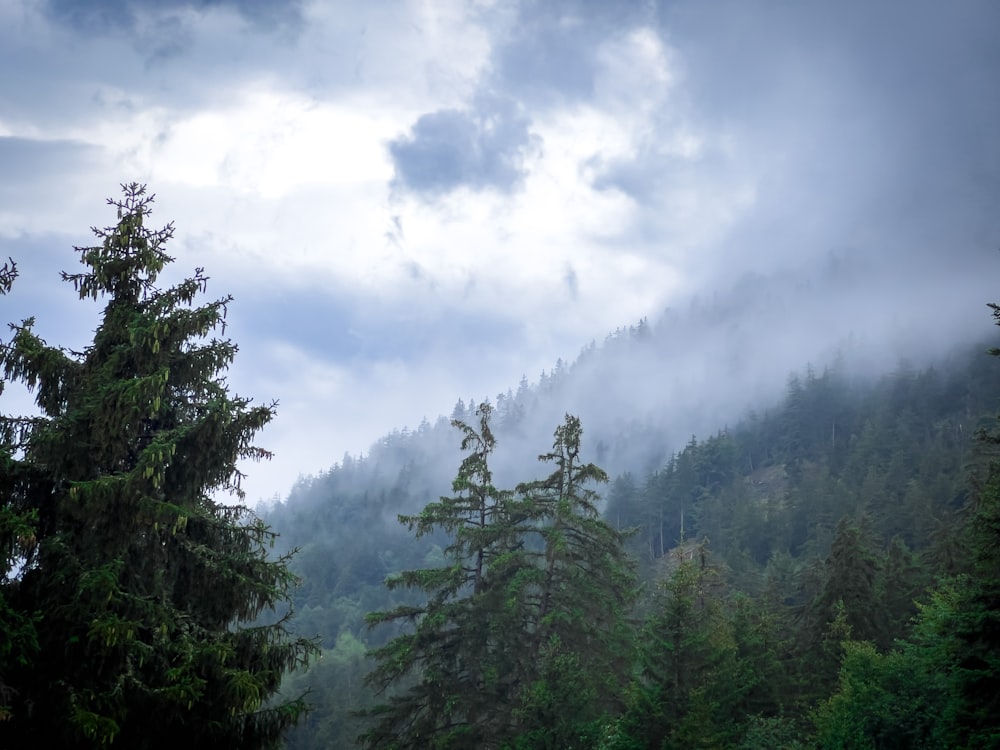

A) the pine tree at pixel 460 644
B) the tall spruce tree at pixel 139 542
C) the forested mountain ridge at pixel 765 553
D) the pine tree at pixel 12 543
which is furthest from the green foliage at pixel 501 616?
the pine tree at pixel 12 543

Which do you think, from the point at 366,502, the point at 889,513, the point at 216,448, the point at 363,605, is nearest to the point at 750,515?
the point at 889,513

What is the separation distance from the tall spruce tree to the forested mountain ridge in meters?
12.8

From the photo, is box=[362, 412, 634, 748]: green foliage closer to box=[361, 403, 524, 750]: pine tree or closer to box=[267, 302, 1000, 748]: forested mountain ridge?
box=[361, 403, 524, 750]: pine tree

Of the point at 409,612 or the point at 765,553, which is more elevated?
the point at 765,553

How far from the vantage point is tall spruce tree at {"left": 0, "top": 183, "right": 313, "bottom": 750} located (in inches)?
416

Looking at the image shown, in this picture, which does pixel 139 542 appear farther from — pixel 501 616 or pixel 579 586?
pixel 579 586

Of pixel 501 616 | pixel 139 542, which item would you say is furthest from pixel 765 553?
pixel 139 542

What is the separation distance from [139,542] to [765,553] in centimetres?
9176

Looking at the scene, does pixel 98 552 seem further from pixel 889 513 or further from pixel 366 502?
pixel 366 502

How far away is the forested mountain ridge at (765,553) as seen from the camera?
2370 centimetres

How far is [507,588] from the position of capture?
76.7ft

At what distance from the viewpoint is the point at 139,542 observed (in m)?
11.9

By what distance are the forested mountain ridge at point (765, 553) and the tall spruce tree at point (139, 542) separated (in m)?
12.8

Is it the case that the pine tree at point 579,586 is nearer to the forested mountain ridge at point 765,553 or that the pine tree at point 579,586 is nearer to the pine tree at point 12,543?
the forested mountain ridge at point 765,553
